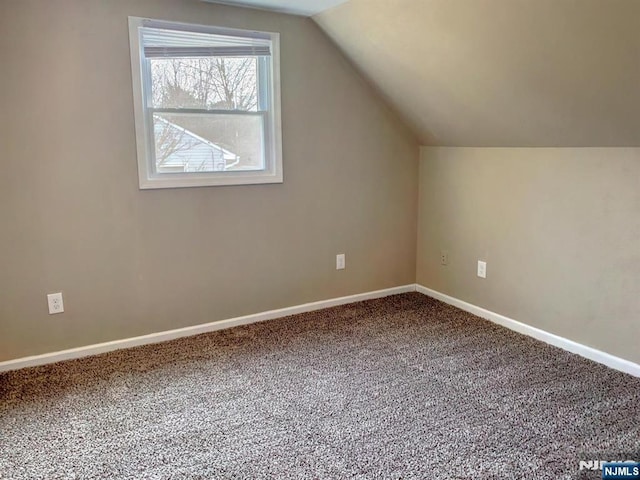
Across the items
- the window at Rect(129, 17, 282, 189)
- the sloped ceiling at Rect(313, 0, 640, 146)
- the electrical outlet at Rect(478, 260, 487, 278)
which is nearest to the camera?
the sloped ceiling at Rect(313, 0, 640, 146)

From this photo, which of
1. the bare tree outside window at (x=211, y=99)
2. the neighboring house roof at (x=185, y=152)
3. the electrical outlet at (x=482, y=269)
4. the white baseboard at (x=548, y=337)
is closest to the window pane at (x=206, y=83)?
the bare tree outside window at (x=211, y=99)

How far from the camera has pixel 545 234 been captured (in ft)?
9.85

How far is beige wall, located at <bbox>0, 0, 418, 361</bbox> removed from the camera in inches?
103

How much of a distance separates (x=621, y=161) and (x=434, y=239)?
154 centimetres

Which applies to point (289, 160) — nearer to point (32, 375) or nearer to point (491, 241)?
point (491, 241)

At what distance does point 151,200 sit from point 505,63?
211cm

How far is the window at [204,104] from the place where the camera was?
289 centimetres

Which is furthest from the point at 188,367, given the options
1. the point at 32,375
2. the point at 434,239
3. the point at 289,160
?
the point at 434,239

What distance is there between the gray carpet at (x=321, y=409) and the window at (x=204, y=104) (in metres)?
1.09

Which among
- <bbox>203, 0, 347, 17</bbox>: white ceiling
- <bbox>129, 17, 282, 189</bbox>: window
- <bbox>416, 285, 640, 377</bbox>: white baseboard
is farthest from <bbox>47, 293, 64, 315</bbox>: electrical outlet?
<bbox>416, 285, 640, 377</bbox>: white baseboard

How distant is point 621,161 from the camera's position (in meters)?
2.56

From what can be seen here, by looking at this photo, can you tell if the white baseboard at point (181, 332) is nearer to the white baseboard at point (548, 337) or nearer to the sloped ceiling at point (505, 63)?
the white baseboard at point (548, 337)

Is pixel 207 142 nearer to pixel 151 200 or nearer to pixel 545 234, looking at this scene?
pixel 151 200

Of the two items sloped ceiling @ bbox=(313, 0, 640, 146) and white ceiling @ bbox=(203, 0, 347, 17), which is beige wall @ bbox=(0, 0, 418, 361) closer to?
white ceiling @ bbox=(203, 0, 347, 17)
